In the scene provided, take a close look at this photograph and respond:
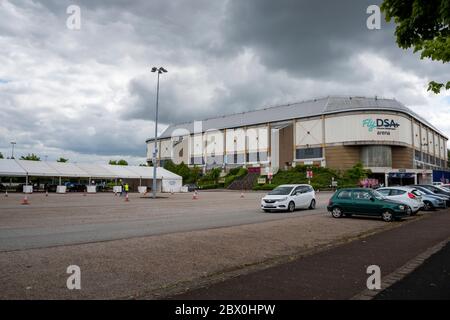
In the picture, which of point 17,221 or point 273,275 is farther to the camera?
point 17,221

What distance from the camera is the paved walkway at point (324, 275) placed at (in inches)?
215

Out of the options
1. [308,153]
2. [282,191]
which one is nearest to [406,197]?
[282,191]

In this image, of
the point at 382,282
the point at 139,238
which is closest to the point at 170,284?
the point at 382,282

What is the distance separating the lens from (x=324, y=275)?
6559mm

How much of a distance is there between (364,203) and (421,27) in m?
10.0

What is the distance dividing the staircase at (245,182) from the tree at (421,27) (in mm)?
69973

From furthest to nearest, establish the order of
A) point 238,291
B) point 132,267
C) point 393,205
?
point 393,205
point 132,267
point 238,291

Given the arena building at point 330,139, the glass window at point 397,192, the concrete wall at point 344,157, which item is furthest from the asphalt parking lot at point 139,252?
the arena building at point 330,139

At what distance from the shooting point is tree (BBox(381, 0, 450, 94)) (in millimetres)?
7609

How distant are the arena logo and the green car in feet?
206

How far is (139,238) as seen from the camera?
1056cm

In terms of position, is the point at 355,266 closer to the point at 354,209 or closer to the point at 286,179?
the point at 354,209

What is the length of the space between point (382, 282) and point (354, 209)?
11323 mm

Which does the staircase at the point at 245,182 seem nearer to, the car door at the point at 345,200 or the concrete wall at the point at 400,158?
the concrete wall at the point at 400,158
